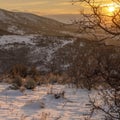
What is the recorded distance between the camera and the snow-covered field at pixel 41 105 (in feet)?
28.3

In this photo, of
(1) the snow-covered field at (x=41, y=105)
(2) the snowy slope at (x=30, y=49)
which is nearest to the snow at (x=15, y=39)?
(2) the snowy slope at (x=30, y=49)

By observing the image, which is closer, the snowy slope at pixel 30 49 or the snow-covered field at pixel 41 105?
the snow-covered field at pixel 41 105

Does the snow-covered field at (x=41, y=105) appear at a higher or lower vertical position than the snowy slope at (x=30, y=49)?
higher

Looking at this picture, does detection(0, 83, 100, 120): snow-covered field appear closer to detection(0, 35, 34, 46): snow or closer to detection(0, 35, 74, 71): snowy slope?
detection(0, 35, 74, 71): snowy slope

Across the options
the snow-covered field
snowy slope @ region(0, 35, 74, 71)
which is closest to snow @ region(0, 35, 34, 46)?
snowy slope @ region(0, 35, 74, 71)

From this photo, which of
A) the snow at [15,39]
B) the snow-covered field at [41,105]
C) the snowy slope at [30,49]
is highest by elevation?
the snow-covered field at [41,105]

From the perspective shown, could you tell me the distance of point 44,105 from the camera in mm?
9750

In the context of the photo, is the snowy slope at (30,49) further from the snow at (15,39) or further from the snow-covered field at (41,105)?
the snow-covered field at (41,105)

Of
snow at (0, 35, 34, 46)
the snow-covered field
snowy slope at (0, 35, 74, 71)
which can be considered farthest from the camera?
snow at (0, 35, 34, 46)

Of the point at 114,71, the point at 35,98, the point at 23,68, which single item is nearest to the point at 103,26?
the point at 114,71

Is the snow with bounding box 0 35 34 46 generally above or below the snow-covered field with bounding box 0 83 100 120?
below

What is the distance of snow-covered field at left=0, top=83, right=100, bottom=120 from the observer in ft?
28.3

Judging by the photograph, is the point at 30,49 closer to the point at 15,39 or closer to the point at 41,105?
the point at 15,39

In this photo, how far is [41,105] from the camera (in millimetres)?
9531
